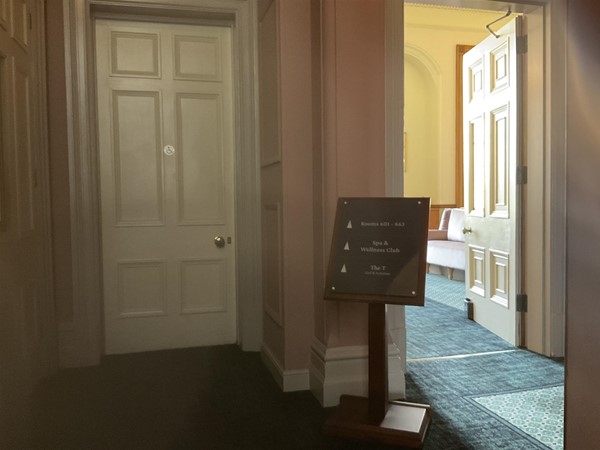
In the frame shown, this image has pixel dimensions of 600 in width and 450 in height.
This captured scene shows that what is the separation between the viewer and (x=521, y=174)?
3.36m

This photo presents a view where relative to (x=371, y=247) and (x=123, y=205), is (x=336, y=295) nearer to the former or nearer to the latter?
(x=371, y=247)

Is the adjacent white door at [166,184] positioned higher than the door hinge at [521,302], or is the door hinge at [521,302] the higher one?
the adjacent white door at [166,184]

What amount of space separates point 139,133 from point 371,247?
2056mm

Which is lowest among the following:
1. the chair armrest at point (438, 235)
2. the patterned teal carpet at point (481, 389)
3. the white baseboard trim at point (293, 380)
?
the patterned teal carpet at point (481, 389)

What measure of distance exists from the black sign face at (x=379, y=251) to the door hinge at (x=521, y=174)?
1635 mm

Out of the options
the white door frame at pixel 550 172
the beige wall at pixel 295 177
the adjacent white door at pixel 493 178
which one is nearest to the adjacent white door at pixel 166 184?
the beige wall at pixel 295 177

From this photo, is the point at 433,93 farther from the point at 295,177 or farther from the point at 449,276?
the point at 295,177

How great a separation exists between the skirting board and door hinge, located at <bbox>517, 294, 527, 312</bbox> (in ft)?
4.43

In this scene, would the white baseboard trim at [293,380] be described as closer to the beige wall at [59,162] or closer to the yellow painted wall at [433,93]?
the beige wall at [59,162]

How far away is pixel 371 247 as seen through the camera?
83.8 inches

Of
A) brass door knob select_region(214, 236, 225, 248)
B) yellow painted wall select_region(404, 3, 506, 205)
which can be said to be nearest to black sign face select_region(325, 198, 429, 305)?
brass door knob select_region(214, 236, 225, 248)

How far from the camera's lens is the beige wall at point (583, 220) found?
705 mm

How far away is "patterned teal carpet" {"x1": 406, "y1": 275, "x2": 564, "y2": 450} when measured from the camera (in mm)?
2127

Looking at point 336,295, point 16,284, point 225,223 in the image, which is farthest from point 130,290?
point 336,295
